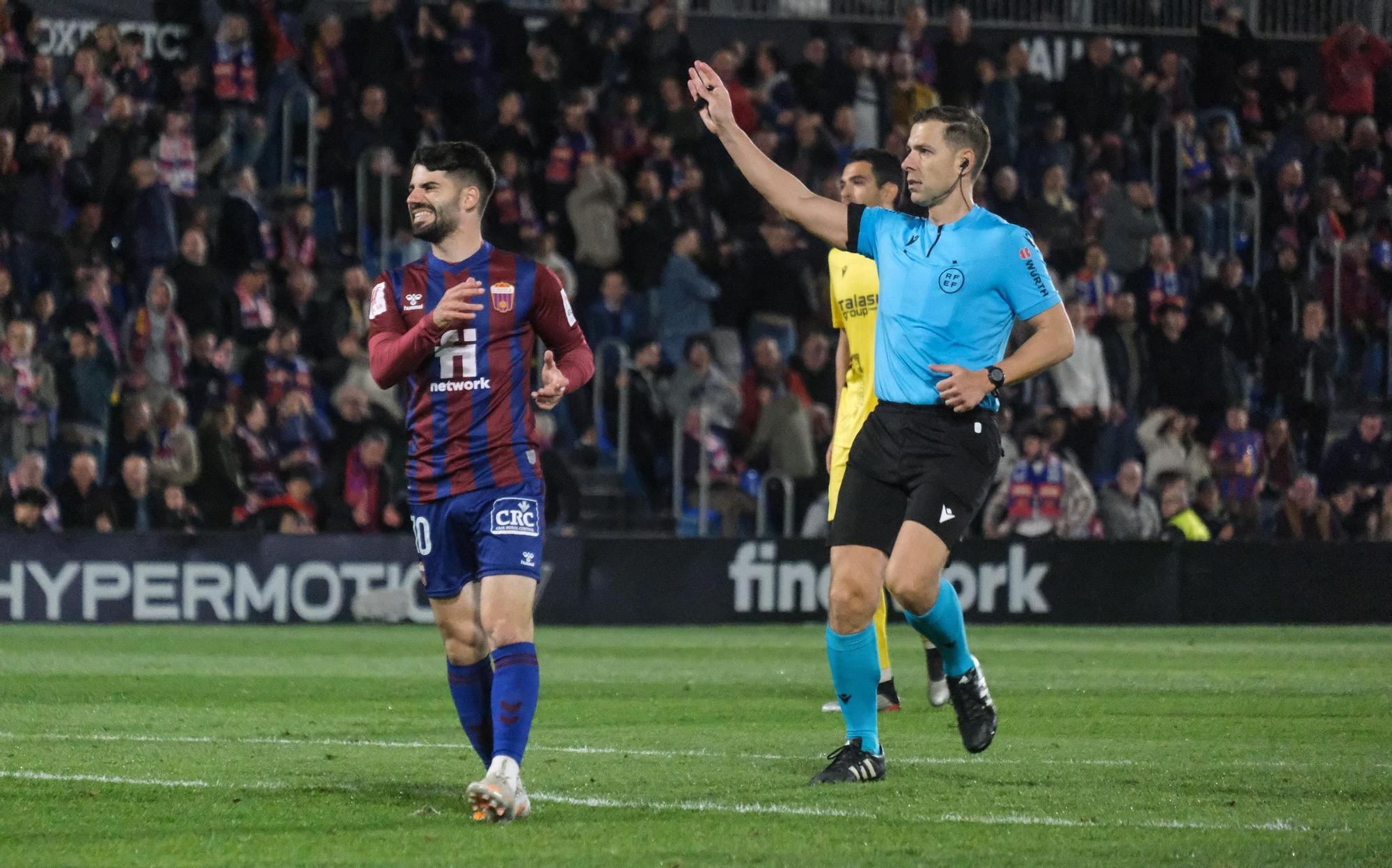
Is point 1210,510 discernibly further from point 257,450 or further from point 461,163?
point 461,163

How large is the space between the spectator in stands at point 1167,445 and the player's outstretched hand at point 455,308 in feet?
47.4

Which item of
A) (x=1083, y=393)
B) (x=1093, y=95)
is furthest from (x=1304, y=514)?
(x=1093, y=95)

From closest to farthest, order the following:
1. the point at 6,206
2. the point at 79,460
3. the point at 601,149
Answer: the point at 79,460
the point at 6,206
the point at 601,149

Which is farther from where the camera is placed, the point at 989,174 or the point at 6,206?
the point at 989,174

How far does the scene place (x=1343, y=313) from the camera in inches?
910

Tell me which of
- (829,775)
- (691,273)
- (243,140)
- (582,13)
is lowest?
(829,775)

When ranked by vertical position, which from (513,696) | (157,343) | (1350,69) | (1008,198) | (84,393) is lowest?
(513,696)

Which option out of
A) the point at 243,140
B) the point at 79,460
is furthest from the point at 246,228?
the point at 79,460

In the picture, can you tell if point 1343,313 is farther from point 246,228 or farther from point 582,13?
point 246,228

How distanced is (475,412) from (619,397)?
499 inches

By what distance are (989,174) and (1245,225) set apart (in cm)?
319

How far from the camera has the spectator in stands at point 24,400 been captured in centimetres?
1794

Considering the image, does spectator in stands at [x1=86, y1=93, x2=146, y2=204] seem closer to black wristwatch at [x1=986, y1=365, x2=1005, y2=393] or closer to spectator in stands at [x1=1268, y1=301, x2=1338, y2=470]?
spectator in stands at [x1=1268, y1=301, x2=1338, y2=470]

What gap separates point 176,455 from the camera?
18.1 m
